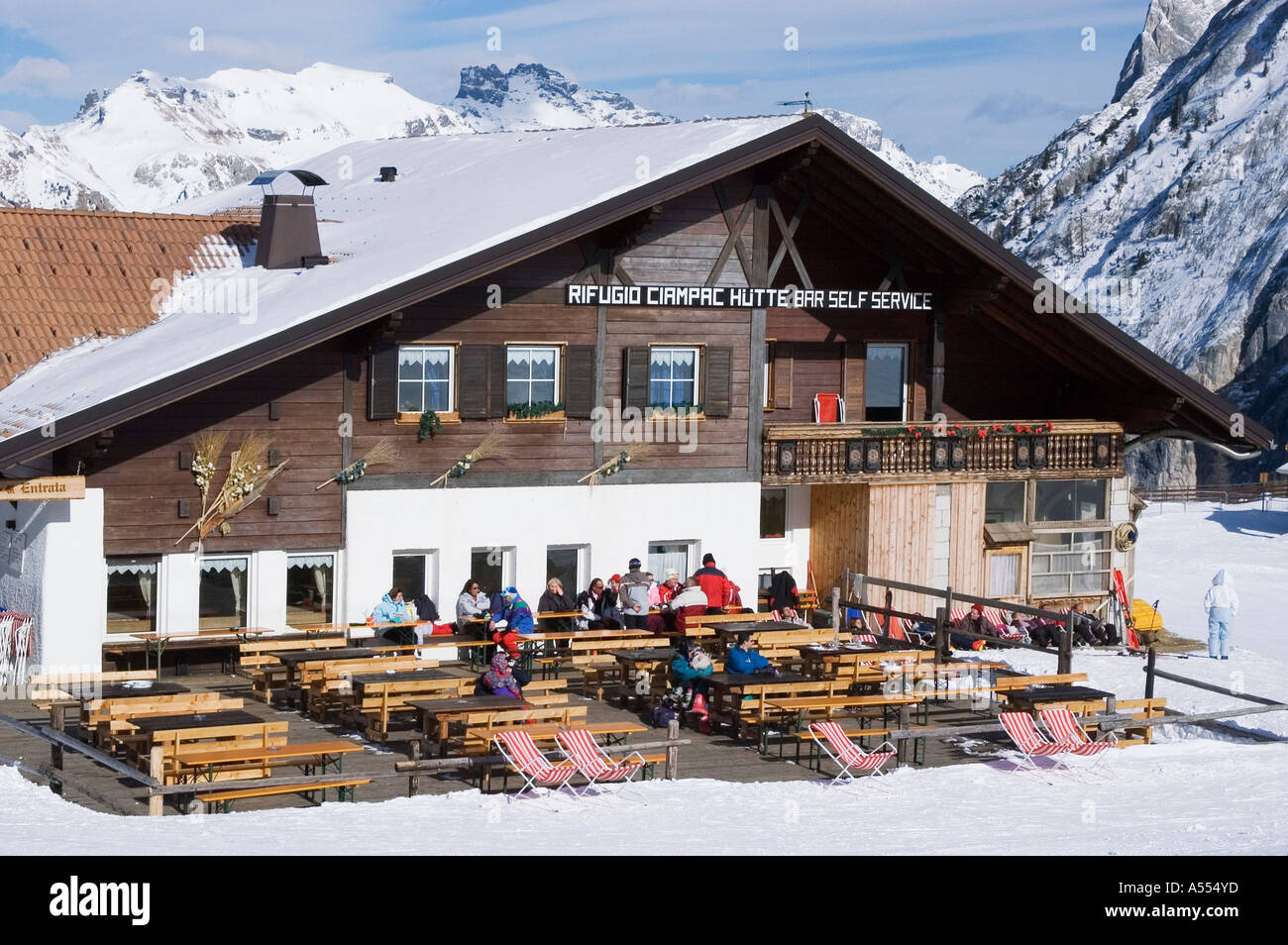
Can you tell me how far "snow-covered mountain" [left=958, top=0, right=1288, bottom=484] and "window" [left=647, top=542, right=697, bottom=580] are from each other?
64.0m

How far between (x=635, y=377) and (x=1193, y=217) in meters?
93.6

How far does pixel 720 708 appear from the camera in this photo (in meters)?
21.9

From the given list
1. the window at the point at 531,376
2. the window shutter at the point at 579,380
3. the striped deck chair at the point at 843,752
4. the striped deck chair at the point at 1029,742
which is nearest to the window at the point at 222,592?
the window at the point at 531,376

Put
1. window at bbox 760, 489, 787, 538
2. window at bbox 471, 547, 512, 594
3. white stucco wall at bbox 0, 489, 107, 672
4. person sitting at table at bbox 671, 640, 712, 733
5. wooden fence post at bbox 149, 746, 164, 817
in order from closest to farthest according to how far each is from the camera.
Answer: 1. wooden fence post at bbox 149, 746, 164, 817
2. person sitting at table at bbox 671, 640, 712, 733
3. white stucco wall at bbox 0, 489, 107, 672
4. window at bbox 471, 547, 512, 594
5. window at bbox 760, 489, 787, 538

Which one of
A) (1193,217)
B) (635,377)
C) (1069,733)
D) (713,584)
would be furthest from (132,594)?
(1193,217)

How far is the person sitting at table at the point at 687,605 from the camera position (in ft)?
84.9

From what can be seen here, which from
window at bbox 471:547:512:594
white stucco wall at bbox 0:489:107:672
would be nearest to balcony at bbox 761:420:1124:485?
window at bbox 471:547:512:594

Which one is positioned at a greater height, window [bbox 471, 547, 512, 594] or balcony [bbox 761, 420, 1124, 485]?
balcony [bbox 761, 420, 1124, 485]

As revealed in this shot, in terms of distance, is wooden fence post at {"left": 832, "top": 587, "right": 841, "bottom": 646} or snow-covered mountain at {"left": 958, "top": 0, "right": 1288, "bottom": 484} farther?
snow-covered mountain at {"left": 958, "top": 0, "right": 1288, "bottom": 484}

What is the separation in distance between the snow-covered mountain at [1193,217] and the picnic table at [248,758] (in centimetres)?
7486

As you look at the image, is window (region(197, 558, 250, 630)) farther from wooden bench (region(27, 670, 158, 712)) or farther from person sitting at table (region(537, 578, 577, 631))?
person sitting at table (region(537, 578, 577, 631))

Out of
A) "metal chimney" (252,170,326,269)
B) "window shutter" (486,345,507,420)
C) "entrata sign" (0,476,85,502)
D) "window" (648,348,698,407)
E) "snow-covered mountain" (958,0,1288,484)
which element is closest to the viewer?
"entrata sign" (0,476,85,502)

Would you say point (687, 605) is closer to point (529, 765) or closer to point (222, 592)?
point (222, 592)

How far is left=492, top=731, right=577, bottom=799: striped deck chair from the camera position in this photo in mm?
18297
